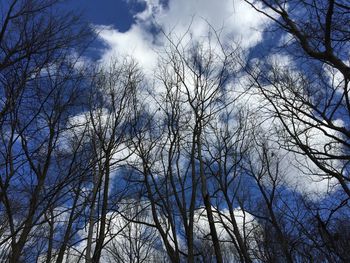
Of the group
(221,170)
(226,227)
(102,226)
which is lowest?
(102,226)

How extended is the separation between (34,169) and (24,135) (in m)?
0.59

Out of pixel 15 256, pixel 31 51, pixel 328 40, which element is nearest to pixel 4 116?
pixel 31 51

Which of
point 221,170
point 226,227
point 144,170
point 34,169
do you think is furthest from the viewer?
point 221,170

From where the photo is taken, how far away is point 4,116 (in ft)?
10.9

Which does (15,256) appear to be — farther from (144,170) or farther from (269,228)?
(269,228)

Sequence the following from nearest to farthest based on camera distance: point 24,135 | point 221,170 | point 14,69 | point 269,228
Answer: point 14,69, point 24,135, point 221,170, point 269,228

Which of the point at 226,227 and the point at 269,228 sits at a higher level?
the point at 269,228

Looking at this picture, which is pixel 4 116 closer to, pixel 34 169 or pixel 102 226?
pixel 34 169

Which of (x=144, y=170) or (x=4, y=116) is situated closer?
(x=4, y=116)

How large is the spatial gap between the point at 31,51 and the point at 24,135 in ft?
3.21

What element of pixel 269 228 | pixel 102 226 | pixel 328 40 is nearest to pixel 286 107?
pixel 328 40

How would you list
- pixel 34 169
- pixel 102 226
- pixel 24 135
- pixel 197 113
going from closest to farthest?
pixel 24 135 < pixel 34 169 < pixel 102 226 < pixel 197 113

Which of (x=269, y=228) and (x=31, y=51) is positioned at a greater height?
(x=269, y=228)

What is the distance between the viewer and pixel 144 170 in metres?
7.81
